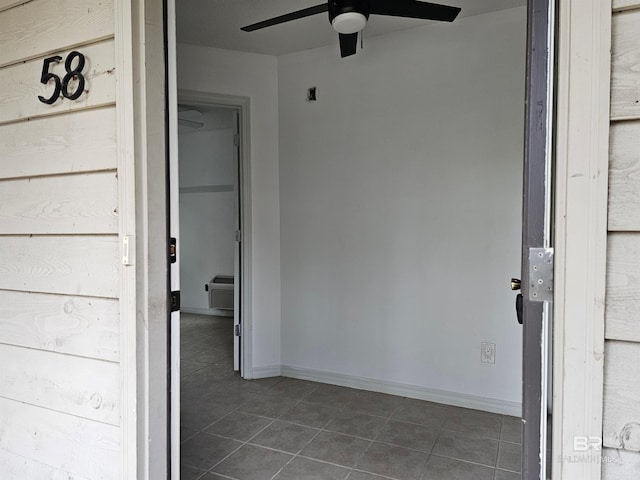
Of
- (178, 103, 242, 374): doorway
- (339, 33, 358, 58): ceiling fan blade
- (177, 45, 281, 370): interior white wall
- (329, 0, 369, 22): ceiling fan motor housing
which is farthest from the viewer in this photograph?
(178, 103, 242, 374): doorway

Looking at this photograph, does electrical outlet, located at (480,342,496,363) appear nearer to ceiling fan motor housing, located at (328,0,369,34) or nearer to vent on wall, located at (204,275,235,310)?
ceiling fan motor housing, located at (328,0,369,34)

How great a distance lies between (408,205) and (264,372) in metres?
1.84

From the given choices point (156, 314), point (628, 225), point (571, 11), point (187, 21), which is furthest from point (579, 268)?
point (187, 21)

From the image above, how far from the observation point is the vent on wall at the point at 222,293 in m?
5.66

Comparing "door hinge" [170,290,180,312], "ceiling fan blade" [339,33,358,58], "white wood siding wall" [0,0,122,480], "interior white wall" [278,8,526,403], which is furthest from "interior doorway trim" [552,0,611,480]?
"interior white wall" [278,8,526,403]

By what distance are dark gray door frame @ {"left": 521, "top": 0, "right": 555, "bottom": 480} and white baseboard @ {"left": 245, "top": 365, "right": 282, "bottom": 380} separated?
105 inches

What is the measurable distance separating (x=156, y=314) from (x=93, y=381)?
0.33m

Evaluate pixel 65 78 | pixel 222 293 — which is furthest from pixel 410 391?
pixel 222 293

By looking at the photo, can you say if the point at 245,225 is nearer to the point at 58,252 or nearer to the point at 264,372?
the point at 264,372

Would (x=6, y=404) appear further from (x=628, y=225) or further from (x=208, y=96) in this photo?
(x=208, y=96)

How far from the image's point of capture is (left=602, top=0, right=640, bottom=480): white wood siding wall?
2.71 ft

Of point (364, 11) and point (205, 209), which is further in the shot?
point (205, 209)

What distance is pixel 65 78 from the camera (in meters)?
1.33

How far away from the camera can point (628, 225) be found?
84 centimetres
